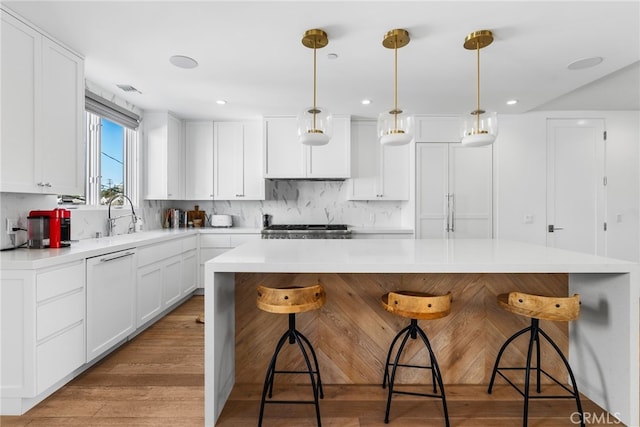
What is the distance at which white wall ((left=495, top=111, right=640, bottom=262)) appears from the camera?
13.6ft

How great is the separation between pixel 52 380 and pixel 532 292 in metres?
3.00

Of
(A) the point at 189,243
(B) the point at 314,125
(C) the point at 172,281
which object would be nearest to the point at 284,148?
(A) the point at 189,243

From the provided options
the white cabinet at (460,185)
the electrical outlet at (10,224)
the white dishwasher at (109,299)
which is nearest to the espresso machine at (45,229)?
the electrical outlet at (10,224)

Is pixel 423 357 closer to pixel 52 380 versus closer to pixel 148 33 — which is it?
pixel 52 380

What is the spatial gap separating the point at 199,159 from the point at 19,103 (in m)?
2.47

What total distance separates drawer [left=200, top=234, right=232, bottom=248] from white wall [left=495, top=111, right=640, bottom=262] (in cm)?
347

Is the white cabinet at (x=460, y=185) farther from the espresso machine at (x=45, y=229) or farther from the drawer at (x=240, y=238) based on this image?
the espresso machine at (x=45, y=229)

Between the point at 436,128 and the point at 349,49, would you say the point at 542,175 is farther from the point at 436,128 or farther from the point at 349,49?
the point at 349,49

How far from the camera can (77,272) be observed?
2.12 m

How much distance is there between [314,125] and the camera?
2117 millimetres

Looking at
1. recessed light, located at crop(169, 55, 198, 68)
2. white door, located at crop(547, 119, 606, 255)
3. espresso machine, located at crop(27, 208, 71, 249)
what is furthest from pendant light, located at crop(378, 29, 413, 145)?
white door, located at crop(547, 119, 606, 255)

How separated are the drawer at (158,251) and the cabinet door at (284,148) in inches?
55.8

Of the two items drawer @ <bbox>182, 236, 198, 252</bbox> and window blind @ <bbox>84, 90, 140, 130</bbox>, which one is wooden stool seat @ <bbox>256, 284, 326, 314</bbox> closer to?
drawer @ <bbox>182, 236, 198, 252</bbox>

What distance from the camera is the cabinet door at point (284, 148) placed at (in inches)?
168
